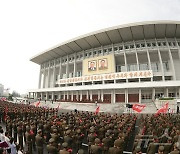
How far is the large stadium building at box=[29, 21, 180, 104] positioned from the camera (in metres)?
32.0

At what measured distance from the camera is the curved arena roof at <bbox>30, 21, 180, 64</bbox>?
3334 centimetres

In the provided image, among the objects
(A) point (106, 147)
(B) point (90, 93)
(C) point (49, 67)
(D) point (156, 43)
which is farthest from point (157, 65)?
(A) point (106, 147)

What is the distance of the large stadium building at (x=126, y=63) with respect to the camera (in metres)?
32.0

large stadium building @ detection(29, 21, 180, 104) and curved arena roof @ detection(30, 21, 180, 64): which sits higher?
curved arena roof @ detection(30, 21, 180, 64)

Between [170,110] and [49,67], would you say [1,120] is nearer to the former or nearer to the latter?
[170,110]

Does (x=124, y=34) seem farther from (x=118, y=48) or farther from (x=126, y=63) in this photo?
(x=126, y=63)

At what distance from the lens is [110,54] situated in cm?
3703

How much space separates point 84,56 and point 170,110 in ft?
80.2

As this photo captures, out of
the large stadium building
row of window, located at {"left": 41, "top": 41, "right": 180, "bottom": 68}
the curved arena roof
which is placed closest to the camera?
the large stadium building

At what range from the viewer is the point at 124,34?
35938 mm

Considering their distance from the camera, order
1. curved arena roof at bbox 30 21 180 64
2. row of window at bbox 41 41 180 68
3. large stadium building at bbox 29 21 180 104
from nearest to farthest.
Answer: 1. large stadium building at bbox 29 21 180 104
2. curved arena roof at bbox 30 21 180 64
3. row of window at bbox 41 41 180 68

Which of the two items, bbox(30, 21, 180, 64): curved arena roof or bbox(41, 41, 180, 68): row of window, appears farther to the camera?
bbox(41, 41, 180, 68): row of window

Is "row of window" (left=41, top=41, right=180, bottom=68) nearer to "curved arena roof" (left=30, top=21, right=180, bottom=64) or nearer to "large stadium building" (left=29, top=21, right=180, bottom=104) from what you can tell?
"large stadium building" (left=29, top=21, right=180, bottom=104)

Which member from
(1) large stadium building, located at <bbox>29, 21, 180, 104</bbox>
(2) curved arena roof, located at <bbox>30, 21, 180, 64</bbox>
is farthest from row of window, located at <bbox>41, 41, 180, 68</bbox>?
(2) curved arena roof, located at <bbox>30, 21, 180, 64</bbox>
